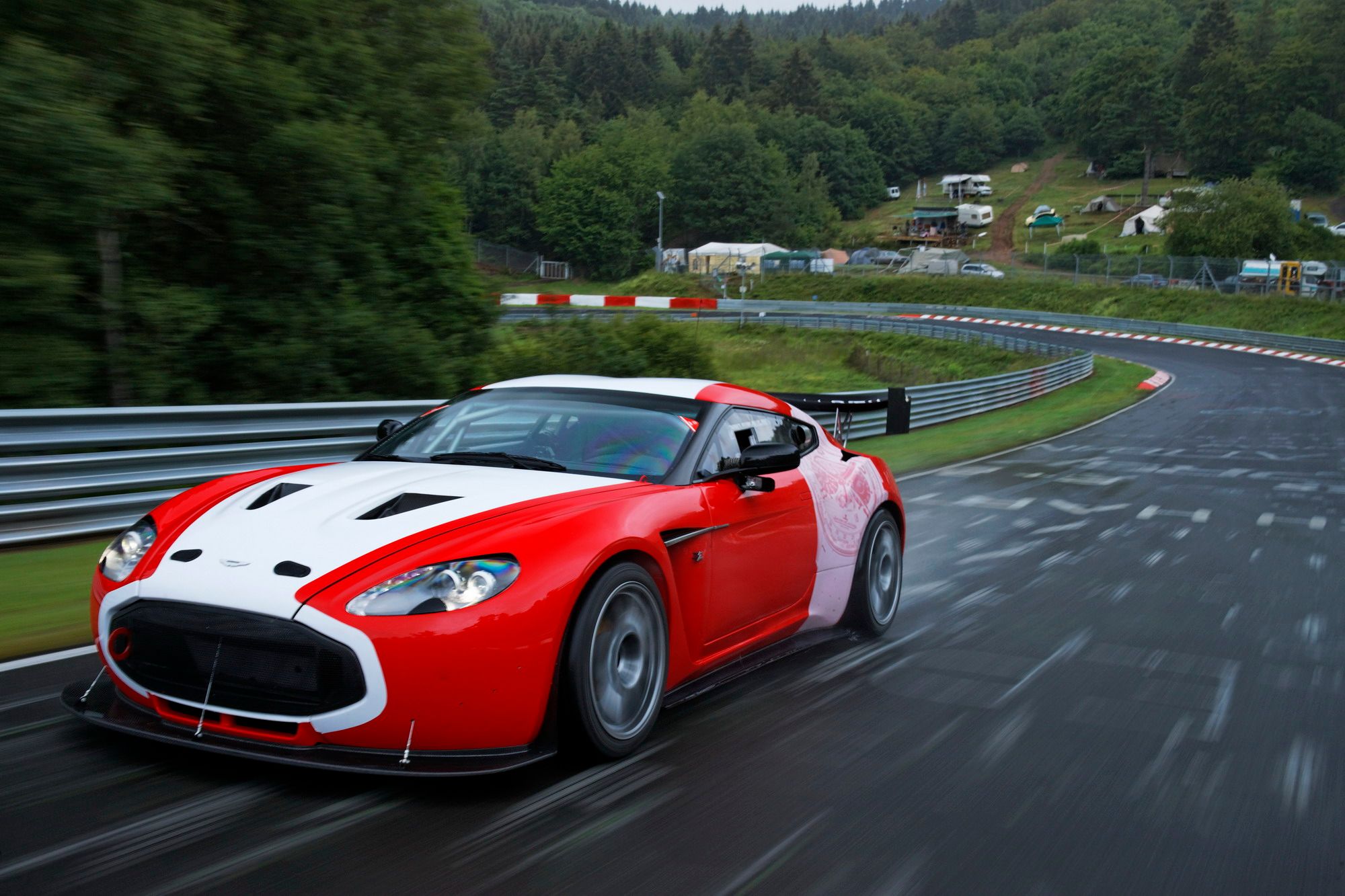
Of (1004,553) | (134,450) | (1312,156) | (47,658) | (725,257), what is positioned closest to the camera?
(47,658)

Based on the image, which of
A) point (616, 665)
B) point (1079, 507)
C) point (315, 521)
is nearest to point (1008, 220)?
point (1079, 507)

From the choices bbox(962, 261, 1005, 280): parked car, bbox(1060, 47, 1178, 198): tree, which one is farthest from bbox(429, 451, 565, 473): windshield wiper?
bbox(1060, 47, 1178, 198): tree

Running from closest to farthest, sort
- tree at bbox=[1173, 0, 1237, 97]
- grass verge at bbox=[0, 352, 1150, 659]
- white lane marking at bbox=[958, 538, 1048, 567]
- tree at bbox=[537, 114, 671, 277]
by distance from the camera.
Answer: grass verge at bbox=[0, 352, 1150, 659] < white lane marking at bbox=[958, 538, 1048, 567] < tree at bbox=[537, 114, 671, 277] < tree at bbox=[1173, 0, 1237, 97]

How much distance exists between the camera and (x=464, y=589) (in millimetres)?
3605

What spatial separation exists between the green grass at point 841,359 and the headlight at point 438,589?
87.5 ft

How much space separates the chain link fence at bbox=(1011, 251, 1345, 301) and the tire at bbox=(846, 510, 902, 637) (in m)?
55.9

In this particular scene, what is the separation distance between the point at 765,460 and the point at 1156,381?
34.6 meters

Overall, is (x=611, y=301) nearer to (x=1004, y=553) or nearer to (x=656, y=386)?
(x=1004, y=553)

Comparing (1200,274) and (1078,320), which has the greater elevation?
(1200,274)

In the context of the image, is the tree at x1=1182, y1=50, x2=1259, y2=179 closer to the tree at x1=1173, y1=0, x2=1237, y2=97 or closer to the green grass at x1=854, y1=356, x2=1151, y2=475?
the tree at x1=1173, y1=0, x2=1237, y2=97

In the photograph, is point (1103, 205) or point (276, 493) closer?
point (276, 493)

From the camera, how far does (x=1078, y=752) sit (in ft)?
15.1

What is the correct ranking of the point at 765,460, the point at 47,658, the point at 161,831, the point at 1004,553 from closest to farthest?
1. the point at 161,831
2. the point at 765,460
3. the point at 47,658
4. the point at 1004,553

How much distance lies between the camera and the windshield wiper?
4.75 m
